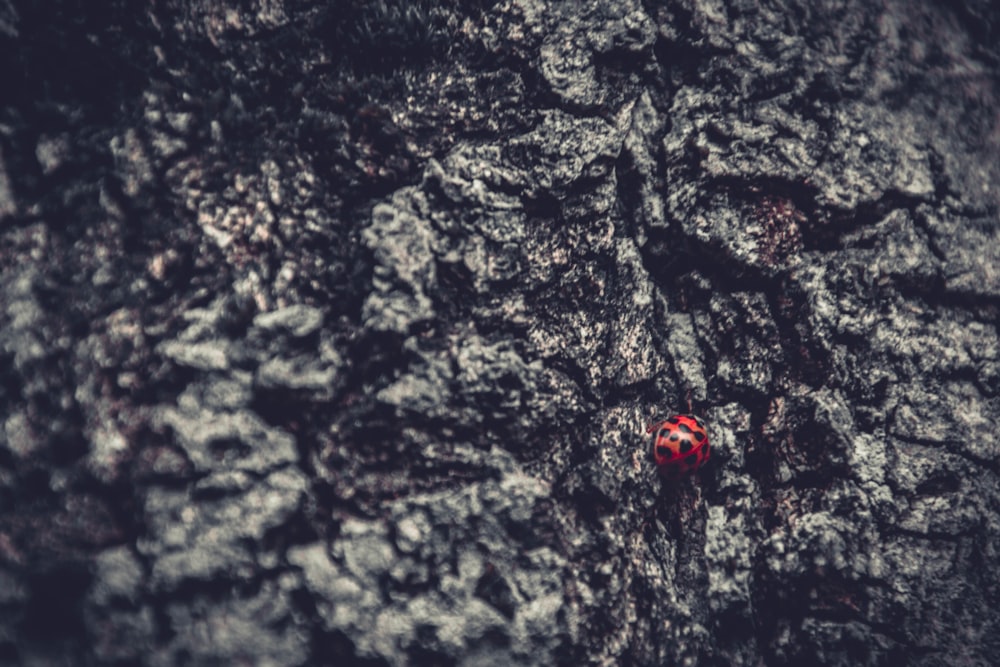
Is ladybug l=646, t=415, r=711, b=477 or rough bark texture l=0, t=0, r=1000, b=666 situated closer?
rough bark texture l=0, t=0, r=1000, b=666

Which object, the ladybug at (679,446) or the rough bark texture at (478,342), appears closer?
the rough bark texture at (478,342)

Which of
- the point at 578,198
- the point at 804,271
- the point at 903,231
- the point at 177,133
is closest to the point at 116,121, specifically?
the point at 177,133

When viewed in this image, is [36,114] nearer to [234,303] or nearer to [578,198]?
[234,303]

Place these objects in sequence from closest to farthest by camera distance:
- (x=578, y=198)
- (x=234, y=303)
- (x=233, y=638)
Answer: (x=233, y=638) < (x=234, y=303) < (x=578, y=198)
